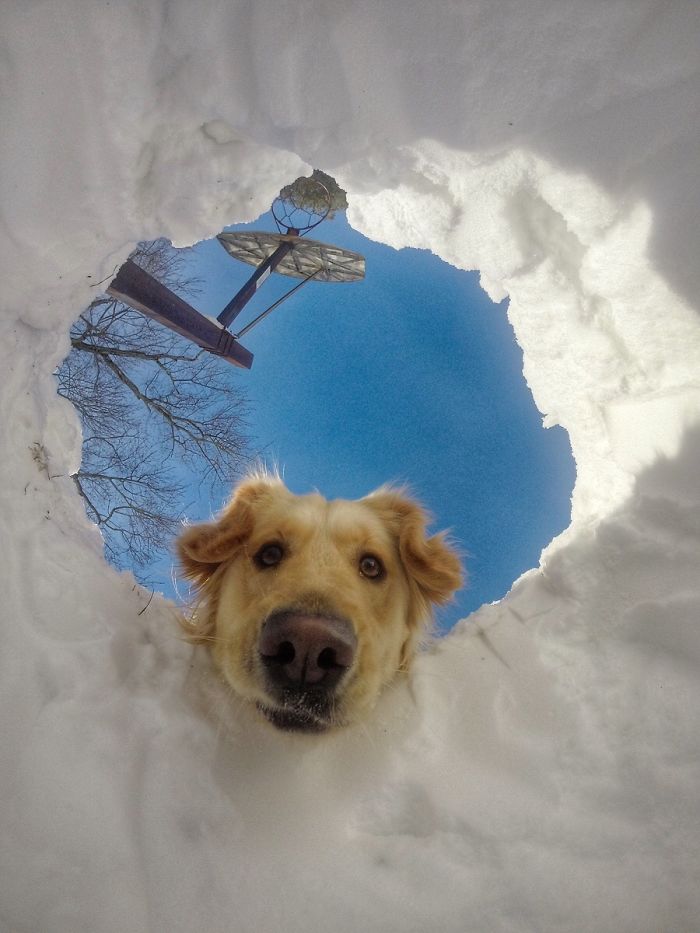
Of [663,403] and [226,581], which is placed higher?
[663,403]

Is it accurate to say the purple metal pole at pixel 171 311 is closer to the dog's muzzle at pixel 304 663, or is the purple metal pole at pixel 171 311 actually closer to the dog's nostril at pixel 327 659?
the dog's muzzle at pixel 304 663

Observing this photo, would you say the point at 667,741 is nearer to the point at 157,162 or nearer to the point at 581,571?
the point at 581,571

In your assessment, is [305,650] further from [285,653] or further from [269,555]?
[269,555]

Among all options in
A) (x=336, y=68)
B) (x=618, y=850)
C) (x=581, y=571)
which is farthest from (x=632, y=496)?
(x=336, y=68)

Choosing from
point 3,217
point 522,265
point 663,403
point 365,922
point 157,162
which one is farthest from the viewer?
point 522,265

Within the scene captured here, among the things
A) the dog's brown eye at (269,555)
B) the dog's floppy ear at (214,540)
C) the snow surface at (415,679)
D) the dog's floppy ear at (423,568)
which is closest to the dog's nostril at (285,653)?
the snow surface at (415,679)

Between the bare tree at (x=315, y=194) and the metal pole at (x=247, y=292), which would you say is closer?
the bare tree at (x=315, y=194)

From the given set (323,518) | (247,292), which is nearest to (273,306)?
(247,292)

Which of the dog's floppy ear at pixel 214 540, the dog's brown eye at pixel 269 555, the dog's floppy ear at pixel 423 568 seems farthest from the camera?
the dog's floppy ear at pixel 423 568
